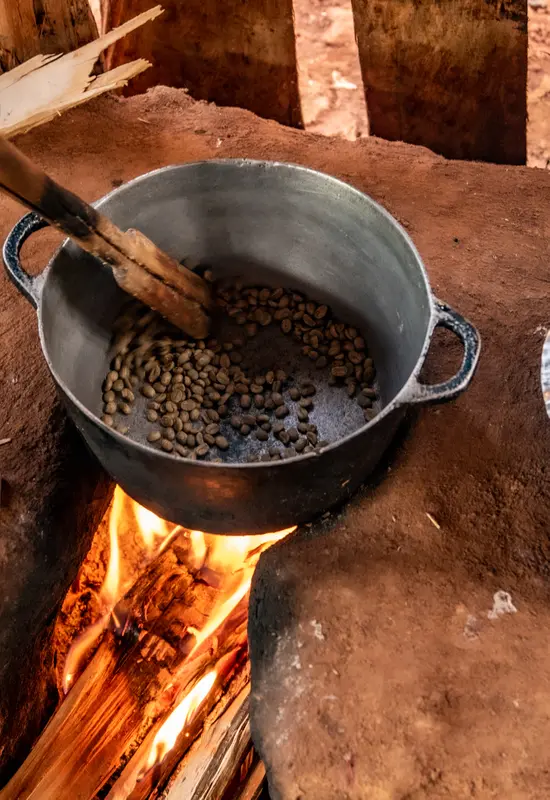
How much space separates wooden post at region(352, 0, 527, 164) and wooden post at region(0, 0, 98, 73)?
3.13 feet

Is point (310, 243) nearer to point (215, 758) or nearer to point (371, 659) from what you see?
point (371, 659)

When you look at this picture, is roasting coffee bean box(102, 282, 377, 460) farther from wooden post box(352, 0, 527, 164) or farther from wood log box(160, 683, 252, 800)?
wooden post box(352, 0, 527, 164)

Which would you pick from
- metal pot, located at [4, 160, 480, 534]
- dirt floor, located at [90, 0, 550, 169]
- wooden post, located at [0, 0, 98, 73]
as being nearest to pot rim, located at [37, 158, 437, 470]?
metal pot, located at [4, 160, 480, 534]

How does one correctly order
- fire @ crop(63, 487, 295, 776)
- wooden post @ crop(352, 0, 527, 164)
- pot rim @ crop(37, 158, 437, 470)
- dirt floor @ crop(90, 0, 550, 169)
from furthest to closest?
dirt floor @ crop(90, 0, 550, 169), wooden post @ crop(352, 0, 527, 164), fire @ crop(63, 487, 295, 776), pot rim @ crop(37, 158, 437, 470)

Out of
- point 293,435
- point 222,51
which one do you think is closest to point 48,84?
point 222,51

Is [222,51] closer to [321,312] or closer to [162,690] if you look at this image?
[321,312]

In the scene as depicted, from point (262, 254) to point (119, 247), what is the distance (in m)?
0.57

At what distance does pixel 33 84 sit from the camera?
258 cm

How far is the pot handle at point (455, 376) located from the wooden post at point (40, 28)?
5.97ft

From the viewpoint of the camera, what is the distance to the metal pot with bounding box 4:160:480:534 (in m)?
1.47

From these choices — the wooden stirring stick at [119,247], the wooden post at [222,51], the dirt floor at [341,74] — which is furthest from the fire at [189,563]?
the dirt floor at [341,74]

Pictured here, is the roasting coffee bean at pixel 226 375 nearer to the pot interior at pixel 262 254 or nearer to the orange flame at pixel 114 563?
the pot interior at pixel 262 254

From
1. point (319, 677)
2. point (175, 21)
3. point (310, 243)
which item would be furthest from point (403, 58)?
point (319, 677)

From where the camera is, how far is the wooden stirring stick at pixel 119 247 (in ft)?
4.65
